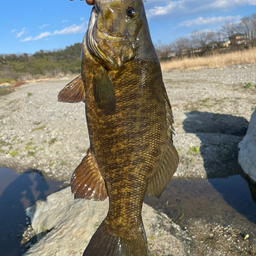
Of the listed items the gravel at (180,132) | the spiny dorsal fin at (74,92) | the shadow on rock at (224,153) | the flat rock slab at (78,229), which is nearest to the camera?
the spiny dorsal fin at (74,92)

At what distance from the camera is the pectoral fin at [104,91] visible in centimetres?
169

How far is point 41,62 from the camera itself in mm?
78562

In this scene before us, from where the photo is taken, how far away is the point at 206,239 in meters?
5.11

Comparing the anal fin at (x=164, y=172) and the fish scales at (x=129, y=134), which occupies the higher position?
the fish scales at (x=129, y=134)

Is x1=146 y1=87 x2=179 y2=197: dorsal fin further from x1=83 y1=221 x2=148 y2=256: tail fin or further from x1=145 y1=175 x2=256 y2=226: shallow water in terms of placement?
x1=145 y1=175 x2=256 y2=226: shallow water

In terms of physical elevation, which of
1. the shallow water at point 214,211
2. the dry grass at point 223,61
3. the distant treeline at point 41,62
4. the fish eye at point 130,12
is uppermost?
the distant treeline at point 41,62

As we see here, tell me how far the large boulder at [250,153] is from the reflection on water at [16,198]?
6.03m

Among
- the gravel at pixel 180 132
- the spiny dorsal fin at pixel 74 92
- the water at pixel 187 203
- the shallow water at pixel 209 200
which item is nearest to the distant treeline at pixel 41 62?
the gravel at pixel 180 132

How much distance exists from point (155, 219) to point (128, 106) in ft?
13.2

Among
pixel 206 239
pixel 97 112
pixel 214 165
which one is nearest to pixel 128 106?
pixel 97 112

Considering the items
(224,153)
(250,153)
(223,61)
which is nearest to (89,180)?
(250,153)

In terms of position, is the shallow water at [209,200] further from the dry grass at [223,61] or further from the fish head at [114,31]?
the dry grass at [223,61]

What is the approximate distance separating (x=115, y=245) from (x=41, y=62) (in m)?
85.4

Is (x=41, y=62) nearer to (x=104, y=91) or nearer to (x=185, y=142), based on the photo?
(x=185, y=142)
